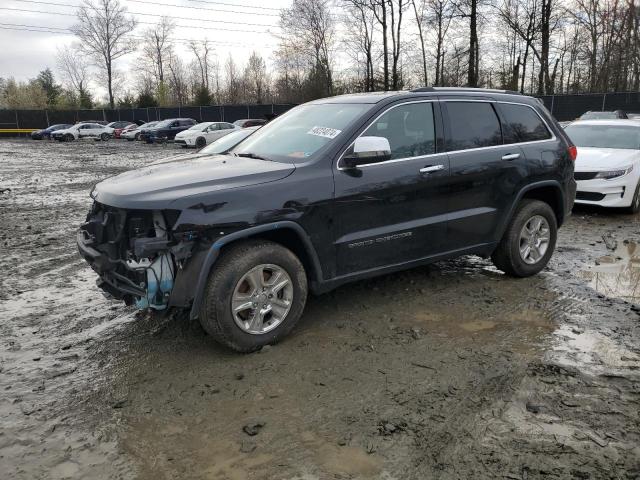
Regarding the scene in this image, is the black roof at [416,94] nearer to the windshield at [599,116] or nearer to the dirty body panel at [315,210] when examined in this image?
the dirty body panel at [315,210]

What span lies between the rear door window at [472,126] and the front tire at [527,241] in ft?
2.75

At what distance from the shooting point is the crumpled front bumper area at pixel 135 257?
11.4 feet

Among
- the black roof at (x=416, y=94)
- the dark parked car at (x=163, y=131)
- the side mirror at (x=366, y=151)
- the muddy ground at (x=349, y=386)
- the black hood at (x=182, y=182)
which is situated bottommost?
the muddy ground at (x=349, y=386)

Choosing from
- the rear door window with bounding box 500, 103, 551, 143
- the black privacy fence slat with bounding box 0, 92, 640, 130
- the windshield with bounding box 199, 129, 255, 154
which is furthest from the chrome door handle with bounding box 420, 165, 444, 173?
the black privacy fence slat with bounding box 0, 92, 640, 130

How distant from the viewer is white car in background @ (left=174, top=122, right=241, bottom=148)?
92.6ft

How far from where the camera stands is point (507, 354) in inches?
151

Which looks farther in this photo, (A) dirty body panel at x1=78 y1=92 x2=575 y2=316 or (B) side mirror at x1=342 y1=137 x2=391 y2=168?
(B) side mirror at x1=342 y1=137 x2=391 y2=168

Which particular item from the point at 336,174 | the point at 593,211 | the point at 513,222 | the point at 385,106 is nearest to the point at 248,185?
the point at 336,174

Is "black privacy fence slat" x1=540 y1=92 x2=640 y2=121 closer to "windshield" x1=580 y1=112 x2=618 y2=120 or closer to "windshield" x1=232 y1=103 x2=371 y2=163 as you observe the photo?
"windshield" x1=580 y1=112 x2=618 y2=120

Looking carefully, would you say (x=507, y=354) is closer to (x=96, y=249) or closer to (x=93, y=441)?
(x=93, y=441)

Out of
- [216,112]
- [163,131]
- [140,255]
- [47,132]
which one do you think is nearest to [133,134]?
[163,131]

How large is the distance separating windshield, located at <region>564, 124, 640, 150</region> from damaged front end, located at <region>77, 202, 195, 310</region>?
28.7 ft

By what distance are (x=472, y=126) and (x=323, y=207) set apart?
6.31 feet

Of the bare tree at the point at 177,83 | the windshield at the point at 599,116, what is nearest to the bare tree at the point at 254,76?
the bare tree at the point at 177,83
